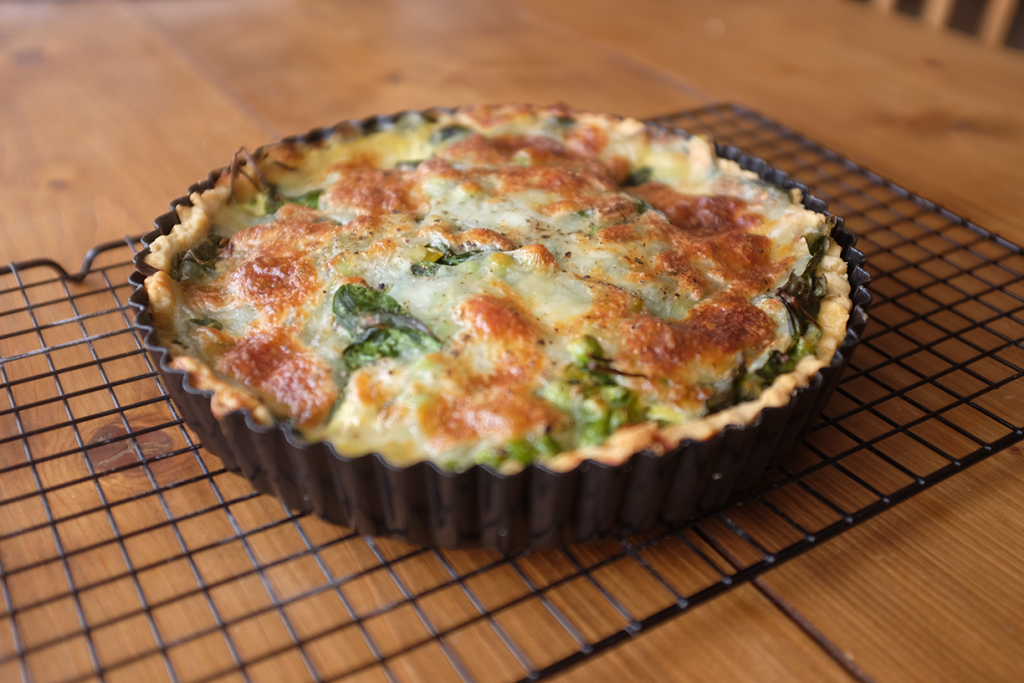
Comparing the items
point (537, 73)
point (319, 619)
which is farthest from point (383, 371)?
point (537, 73)

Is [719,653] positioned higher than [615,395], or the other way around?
[615,395]

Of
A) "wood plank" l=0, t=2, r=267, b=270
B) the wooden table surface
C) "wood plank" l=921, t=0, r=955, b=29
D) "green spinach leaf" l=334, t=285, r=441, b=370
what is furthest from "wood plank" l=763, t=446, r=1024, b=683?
"wood plank" l=921, t=0, r=955, b=29

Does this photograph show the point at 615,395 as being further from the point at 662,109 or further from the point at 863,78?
the point at 863,78

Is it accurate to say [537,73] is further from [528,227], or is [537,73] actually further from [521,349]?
Answer: [521,349]

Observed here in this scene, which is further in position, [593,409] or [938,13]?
[938,13]

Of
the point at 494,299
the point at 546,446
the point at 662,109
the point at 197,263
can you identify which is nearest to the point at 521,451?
the point at 546,446
